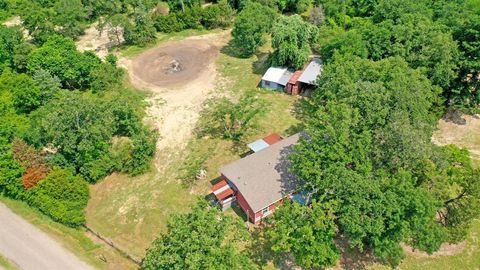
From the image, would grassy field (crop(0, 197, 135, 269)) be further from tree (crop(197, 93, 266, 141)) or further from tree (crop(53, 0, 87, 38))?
tree (crop(53, 0, 87, 38))

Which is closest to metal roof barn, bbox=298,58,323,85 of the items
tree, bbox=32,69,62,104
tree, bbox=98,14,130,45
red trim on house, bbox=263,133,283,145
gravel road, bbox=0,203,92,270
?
red trim on house, bbox=263,133,283,145

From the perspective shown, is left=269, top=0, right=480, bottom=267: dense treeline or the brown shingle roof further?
the brown shingle roof

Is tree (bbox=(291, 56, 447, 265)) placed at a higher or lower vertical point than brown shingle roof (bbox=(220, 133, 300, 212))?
higher

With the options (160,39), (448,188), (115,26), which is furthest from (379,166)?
(115,26)

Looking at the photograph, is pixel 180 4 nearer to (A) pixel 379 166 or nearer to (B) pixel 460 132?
(B) pixel 460 132

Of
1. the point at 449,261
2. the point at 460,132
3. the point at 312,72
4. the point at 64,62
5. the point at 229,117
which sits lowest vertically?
the point at 449,261

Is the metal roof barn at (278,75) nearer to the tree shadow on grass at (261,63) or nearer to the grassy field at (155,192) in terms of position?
the tree shadow on grass at (261,63)

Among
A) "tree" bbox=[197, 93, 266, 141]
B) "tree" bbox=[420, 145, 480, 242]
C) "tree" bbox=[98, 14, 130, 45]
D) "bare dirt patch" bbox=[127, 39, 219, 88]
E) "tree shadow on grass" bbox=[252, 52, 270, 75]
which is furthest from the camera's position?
"tree" bbox=[98, 14, 130, 45]
